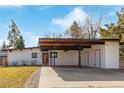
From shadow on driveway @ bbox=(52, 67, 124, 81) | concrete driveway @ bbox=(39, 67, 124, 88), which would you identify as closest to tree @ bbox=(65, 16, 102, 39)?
shadow on driveway @ bbox=(52, 67, 124, 81)

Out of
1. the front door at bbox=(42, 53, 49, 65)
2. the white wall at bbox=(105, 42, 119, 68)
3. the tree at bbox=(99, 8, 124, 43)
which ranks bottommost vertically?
the front door at bbox=(42, 53, 49, 65)

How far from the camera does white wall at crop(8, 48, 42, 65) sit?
1663 inches

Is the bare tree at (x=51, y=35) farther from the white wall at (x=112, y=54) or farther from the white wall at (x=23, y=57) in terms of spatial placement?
the white wall at (x=112, y=54)

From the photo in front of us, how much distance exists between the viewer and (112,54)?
29234 millimetres

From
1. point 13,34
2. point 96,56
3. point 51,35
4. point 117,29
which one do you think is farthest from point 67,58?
point 13,34

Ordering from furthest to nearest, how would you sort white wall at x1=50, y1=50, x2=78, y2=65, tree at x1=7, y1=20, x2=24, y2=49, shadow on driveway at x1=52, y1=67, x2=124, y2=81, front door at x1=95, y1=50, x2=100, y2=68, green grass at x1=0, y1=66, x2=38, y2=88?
tree at x1=7, y1=20, x2=24, y2=49
white wall at x1=50, y1=50, x2=78, y2=65
front door at x1=95, y1=50, x2=100, y2=68
shadow on driveway at x1=52, y1=67, x2=124, y2=81
green grass at x1=0, y1=66, x2=38, y2=88

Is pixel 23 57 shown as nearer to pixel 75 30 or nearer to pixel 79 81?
pixel 75 30

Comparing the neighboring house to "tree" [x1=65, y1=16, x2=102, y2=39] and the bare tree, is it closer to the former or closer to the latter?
"tree" [x1=65, y1=16, x2=102, y2=39]

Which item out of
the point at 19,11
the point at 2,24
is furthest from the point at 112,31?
the point at 2,24

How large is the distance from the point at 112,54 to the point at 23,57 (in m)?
15.9

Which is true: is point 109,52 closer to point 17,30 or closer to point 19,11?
point 19,11

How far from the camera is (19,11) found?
58.6m

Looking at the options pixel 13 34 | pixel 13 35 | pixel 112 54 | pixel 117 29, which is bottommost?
pixel 112 54

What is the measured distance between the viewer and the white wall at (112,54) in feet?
95.5
